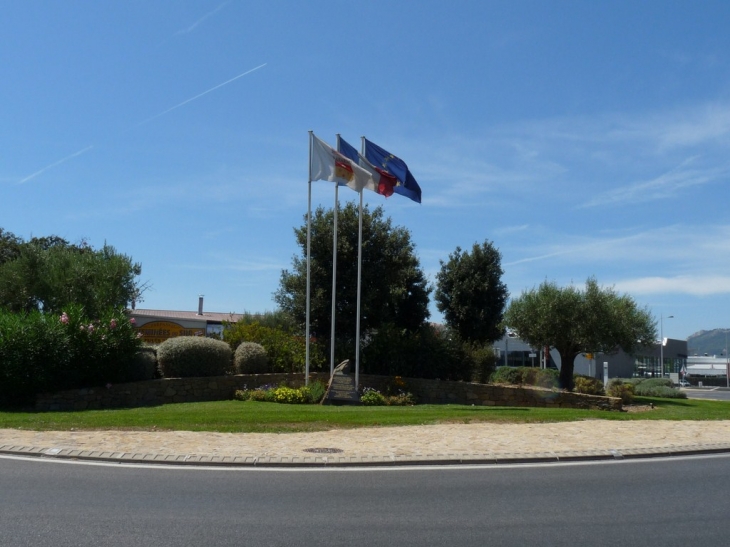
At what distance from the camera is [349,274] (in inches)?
997

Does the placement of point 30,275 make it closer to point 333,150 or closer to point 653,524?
point 333,150

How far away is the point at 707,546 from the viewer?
6.59 metres

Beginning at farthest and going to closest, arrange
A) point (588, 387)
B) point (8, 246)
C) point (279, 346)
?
point (8, 246) → point (588, 387) → point (279, 346)

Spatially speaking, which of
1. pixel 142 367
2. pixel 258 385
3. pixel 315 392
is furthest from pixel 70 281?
pixel 315 392

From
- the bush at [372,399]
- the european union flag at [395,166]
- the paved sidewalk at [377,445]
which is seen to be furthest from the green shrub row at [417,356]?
the paved sidewalk at [377,445]

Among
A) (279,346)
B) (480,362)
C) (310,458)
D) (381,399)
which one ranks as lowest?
(310,458)

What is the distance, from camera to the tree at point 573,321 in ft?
94.0

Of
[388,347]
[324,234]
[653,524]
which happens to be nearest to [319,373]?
[388,347]

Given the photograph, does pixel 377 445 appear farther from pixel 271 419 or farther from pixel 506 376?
pixel 506 376

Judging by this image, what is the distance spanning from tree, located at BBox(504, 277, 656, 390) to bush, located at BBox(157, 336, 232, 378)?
12678 mm

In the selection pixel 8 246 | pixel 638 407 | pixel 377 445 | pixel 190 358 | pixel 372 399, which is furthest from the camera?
pixel 8 246

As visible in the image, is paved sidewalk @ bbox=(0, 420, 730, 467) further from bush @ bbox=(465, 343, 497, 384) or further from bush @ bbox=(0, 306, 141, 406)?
bush @ bbox=(465, 343, 497, 384)

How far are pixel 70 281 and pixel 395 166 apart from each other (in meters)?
11.9

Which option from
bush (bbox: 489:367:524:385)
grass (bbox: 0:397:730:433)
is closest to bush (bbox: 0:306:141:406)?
grass (bbox: 0:397:730:433)
